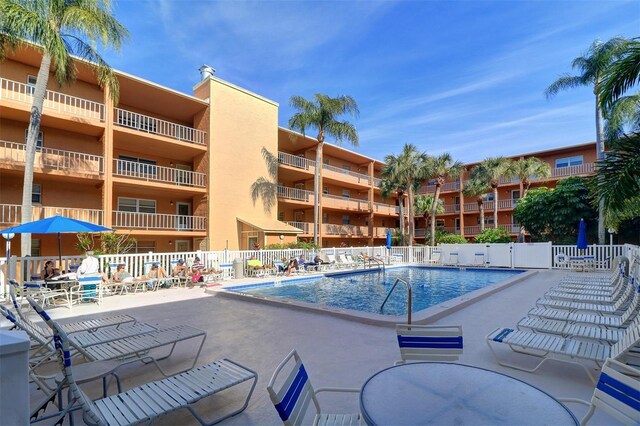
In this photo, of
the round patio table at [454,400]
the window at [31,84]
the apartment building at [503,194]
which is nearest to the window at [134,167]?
the window at [31,84]

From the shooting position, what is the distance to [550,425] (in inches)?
81.6

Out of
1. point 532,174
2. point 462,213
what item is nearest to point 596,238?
point 532,174

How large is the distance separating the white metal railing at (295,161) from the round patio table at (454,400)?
25.2 meters

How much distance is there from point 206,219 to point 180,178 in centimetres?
312

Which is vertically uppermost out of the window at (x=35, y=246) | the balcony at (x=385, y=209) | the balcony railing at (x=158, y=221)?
the balcony at (x=385, y=209)

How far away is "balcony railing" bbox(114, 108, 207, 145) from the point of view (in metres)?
19.3

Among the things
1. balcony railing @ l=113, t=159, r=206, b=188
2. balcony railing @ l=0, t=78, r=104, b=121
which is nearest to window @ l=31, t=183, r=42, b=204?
balcony railing @ l=113, t=159, r=206, b=188

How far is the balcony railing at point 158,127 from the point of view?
63.4 ft

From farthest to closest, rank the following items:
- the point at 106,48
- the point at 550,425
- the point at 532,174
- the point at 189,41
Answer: the point at 532,174 < the point at 106,48 < the point at 189,41 < the point at 550,425

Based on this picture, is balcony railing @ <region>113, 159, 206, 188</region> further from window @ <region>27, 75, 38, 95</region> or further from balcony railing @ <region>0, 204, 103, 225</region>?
window @ <region>27, 75, 38, 95</region>

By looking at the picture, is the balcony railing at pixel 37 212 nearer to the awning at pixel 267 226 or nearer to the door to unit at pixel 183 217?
the door to unit at pixel 183 217

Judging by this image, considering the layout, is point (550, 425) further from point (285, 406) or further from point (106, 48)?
point (106, 48)

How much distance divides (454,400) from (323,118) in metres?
24.6

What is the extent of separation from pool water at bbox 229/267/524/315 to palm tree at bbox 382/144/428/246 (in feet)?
43.6
